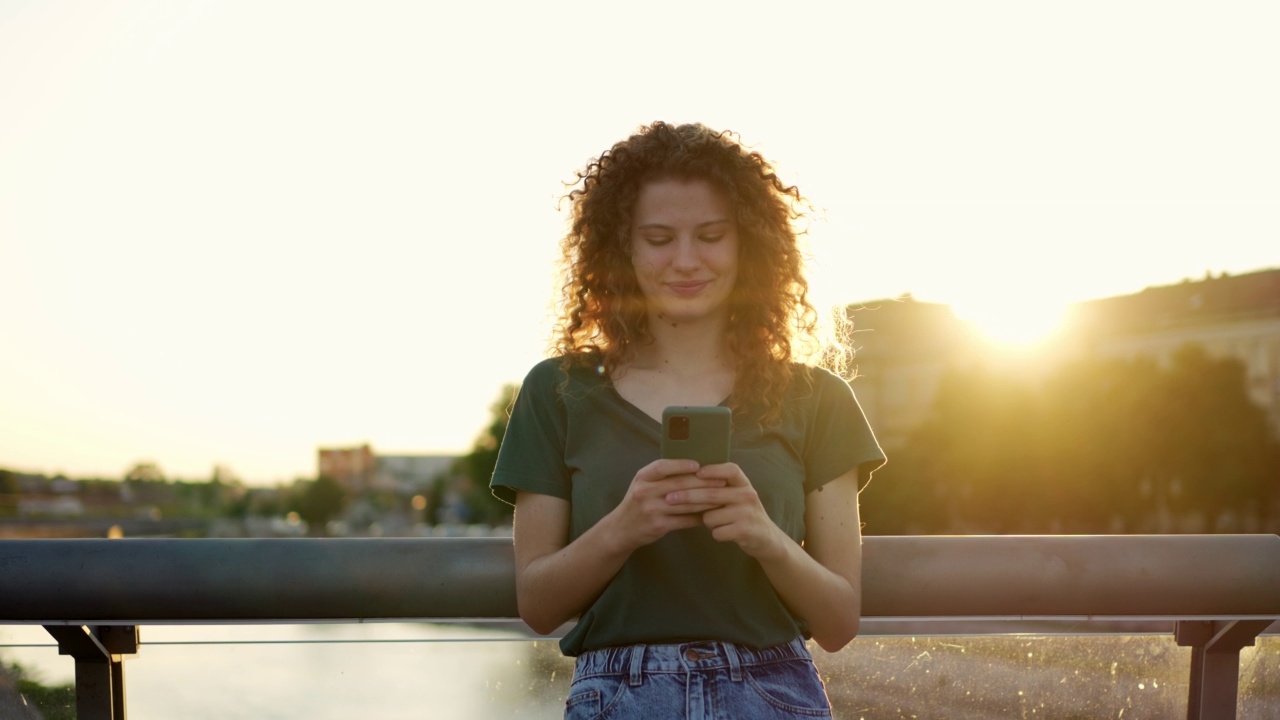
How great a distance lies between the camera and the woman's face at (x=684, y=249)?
258cm

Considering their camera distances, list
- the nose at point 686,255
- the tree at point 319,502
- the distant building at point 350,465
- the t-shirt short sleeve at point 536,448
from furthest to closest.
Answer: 1. the distant building at point 350,465
2. the tree at point 319,502
3. the nose at point 686,255
4. the t-shirt short sleeve at point 536,448

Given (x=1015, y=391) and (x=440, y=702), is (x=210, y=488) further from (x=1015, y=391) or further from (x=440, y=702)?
(x=440, y=702)

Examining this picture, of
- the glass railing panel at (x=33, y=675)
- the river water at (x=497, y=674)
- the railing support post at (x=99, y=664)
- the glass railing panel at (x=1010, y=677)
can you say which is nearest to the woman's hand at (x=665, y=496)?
the river water at (x=497, y=674)

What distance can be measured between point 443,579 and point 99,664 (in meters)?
0.81

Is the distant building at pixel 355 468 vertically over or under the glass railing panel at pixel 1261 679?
under

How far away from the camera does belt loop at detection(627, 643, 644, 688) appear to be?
2.29m

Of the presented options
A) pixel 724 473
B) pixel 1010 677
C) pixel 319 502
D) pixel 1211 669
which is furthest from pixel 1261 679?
pixel 319 502

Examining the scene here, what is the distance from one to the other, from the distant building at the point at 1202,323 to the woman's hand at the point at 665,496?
194ft

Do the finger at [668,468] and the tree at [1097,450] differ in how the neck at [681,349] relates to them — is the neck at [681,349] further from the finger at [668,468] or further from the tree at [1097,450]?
the tree at [1097,450]

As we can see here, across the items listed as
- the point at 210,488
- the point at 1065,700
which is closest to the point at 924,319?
the point at 1065,700

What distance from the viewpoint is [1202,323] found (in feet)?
214

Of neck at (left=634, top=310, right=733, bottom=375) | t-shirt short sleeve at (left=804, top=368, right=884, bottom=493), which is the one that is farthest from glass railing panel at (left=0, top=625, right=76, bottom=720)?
t-shirt short sleeve at (left=804, top=368, right=884, bottom=493)

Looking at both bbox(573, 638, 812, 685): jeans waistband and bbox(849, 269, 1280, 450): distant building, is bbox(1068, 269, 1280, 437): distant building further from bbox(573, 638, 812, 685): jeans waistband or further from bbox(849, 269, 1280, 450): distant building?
bbox(573, 638, 812, 685): jeans waistband

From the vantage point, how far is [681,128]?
2.67 m
